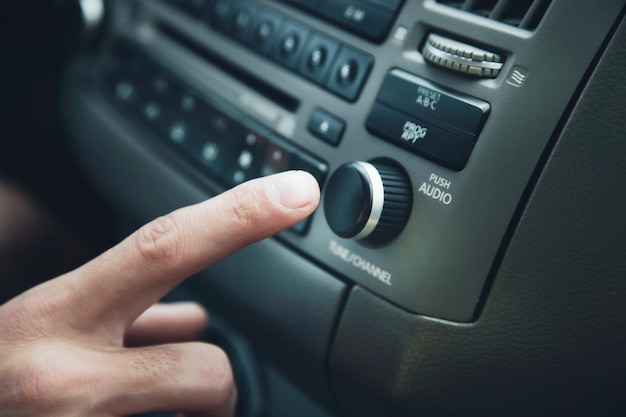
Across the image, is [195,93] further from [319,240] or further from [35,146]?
[35,146]

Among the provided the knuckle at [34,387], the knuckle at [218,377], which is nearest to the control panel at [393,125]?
the knuckle at [218,377]

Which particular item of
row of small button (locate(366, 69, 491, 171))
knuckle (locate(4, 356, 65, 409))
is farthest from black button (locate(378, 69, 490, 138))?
knuckle (locate(4, 356, 65, 409))

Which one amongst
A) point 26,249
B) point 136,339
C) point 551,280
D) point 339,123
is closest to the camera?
point 551,280

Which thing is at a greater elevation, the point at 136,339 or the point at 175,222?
the point at 175,222

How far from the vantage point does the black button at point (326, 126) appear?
0.56 m

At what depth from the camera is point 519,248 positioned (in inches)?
18.4

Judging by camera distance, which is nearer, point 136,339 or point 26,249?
point 136,339

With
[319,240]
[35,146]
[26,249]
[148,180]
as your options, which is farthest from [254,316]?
[35,146]

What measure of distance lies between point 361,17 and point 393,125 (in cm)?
11

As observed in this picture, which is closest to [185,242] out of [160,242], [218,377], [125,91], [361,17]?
[160,242]

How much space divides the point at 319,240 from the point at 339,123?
0.10 metres

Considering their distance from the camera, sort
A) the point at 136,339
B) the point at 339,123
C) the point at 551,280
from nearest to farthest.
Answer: the point at 551,280 → the point at 339,123 → the point at 136,339

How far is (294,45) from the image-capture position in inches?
24.2

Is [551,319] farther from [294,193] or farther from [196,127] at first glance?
[196,127]
